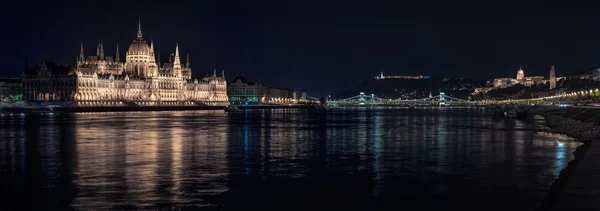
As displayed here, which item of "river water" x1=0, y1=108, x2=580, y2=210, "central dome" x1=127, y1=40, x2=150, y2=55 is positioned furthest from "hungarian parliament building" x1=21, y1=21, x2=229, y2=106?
"river water" x1=0, y1=108, x2=580, y2=210

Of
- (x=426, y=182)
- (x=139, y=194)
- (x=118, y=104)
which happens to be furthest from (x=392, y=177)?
(x=118, y=104)

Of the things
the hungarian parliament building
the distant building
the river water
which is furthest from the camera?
the distant building

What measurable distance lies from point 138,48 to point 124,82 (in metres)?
17.5

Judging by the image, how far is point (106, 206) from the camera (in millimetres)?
13367

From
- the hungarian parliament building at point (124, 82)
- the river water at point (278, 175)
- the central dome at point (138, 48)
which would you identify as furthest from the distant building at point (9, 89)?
the river water at point (278, 175)

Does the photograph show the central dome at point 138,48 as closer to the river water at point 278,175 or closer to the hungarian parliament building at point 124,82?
the hungarian parliament building at point 124,82

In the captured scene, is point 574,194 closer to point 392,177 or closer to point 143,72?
point 392,177

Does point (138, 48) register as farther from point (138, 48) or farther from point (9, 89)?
point (9, 89)

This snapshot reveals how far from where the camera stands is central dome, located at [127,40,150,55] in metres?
164

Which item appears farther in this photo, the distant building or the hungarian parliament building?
the distant building

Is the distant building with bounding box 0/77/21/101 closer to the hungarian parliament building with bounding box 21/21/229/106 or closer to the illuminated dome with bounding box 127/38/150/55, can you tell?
the hungarian parliament building with bounding box 21/21/229/106

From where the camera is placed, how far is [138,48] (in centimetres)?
16350

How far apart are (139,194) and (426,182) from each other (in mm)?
7355

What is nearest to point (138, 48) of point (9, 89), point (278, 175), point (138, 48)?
point (138, 48)
